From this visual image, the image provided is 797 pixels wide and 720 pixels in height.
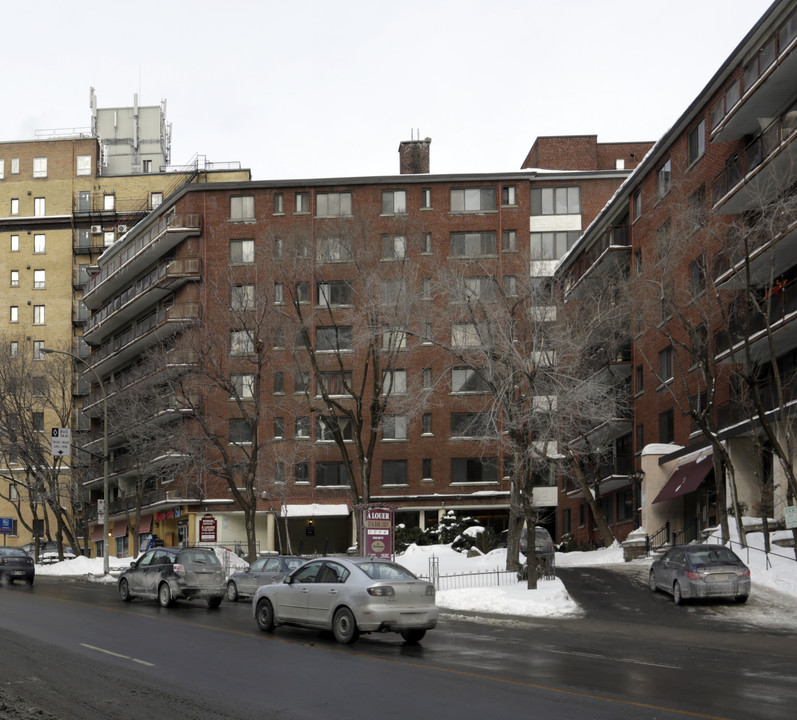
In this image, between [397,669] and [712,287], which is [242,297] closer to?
[712,287]

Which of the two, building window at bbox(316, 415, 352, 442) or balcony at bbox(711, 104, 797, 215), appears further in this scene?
building window at bbox(316, 415, 352, 442)

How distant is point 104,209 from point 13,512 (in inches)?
1102

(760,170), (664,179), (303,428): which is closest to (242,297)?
(664,179)

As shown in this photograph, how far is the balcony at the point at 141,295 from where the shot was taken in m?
71.2

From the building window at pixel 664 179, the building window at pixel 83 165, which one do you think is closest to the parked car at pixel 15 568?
the building window at pixel 664 179

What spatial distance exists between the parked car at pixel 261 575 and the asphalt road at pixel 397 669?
532cm

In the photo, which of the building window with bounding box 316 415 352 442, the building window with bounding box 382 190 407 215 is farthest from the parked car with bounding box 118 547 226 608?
the building window with bounding box 382 190 407 215

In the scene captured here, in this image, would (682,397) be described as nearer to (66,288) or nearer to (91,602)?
(91,602)

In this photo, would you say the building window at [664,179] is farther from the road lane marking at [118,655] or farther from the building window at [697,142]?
the road lane marking at [118,655]

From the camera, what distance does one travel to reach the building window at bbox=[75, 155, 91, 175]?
3831 inches

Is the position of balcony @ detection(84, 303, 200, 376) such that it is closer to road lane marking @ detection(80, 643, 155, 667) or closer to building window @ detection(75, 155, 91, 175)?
building window @ detection(75, 155, 91, 175)

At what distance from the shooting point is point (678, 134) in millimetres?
47500

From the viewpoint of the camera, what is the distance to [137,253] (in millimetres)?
77438

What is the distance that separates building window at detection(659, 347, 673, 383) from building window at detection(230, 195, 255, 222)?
32.2 meters
